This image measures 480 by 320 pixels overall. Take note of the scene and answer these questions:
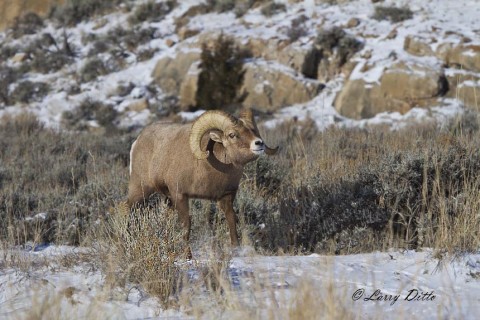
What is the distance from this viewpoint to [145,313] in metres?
3.85

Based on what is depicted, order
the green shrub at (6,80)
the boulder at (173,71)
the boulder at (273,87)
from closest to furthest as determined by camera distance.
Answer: the boulder at (273,87), the boulder at (173,71), the green shrub at (6,80)

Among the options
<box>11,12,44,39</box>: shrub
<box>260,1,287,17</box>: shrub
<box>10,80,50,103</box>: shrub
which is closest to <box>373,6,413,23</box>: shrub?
<box>260,1,287,17</box>: shrub

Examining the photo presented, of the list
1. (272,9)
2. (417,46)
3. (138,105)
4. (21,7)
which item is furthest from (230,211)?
(21,7)

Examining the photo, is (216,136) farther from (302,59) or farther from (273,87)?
(302,59)

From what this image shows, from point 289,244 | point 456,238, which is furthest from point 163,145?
point 456,238

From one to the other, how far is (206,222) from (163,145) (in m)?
0.97

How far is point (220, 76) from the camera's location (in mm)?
17281

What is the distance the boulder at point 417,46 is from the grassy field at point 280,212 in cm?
660

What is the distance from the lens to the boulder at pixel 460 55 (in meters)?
15.1

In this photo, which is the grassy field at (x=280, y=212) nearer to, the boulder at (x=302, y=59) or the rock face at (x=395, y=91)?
the rock face at (x=395, y=91)

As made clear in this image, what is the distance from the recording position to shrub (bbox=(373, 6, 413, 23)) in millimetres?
17438

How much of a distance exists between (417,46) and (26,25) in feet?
53.6

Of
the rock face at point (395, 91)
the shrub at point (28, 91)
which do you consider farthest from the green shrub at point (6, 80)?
the rock face at point (395, 91)

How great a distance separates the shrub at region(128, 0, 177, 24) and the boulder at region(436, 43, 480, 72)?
11.0 m
